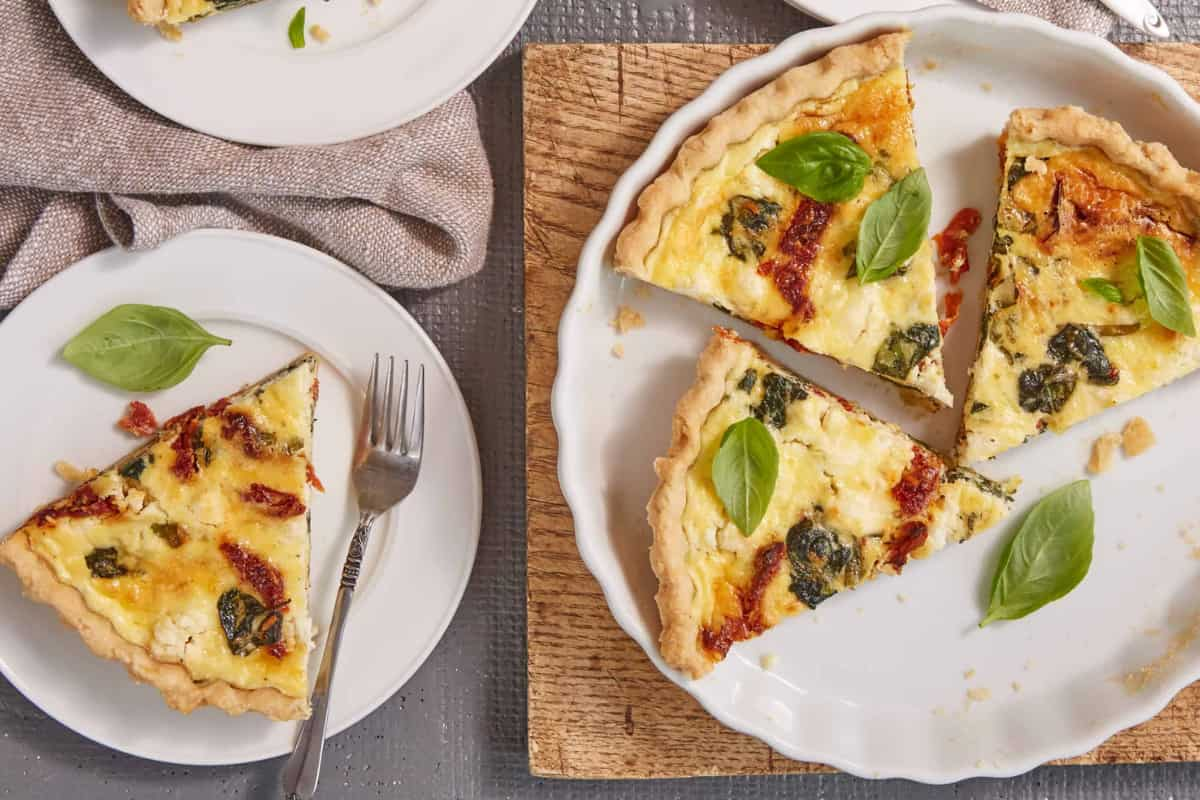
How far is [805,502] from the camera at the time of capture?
11.0ft

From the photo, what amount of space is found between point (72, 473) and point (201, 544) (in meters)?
0.52

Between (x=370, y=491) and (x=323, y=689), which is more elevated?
(x=370, y=491)

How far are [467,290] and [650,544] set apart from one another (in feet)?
3.63

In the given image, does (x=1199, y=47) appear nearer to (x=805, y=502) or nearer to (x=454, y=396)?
(x=805, y=502)

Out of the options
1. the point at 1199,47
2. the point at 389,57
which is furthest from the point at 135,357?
the point at 1199,47

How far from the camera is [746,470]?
320cm

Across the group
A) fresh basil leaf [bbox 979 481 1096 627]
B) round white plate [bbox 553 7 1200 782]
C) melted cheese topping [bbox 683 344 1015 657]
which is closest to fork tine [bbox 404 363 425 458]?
round white plate [bbox 553 7 1200 782]

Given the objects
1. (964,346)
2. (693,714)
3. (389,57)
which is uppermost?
(389,57)

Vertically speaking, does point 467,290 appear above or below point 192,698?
above

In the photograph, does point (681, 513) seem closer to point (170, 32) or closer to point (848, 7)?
point (848, 7)

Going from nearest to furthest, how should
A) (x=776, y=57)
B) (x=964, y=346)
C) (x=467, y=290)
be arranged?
1. (x=776, y=57)
2. (x=964, y=346)
3. (x=467, y=290)

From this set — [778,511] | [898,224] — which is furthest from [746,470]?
[898,224]

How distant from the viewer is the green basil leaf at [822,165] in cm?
325

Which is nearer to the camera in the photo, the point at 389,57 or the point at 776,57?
the point at 776,57
